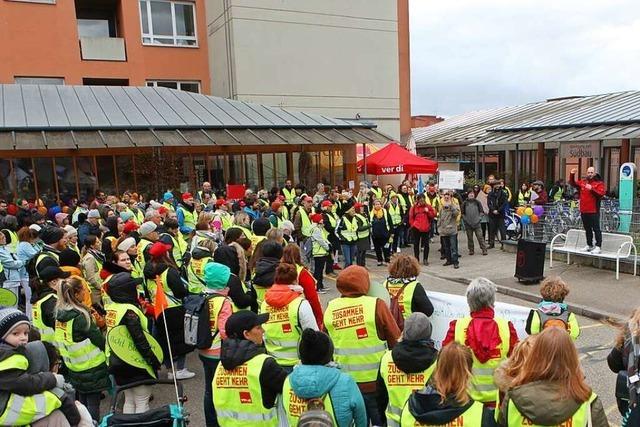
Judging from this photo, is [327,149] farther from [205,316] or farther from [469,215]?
[205,316]

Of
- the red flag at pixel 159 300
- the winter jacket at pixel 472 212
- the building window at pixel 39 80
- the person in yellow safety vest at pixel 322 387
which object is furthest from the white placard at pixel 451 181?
the building window at pixel 39 80

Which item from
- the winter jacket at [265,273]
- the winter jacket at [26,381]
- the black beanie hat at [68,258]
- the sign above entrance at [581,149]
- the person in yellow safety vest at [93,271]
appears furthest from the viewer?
the sign above entrance at [581,149]

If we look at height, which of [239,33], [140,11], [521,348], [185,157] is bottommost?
[521,348]

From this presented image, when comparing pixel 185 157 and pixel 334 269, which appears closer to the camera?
pixel 334 269

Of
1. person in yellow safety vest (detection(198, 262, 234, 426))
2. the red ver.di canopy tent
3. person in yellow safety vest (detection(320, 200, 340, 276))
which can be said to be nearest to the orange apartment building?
the red ver.di canopy tent

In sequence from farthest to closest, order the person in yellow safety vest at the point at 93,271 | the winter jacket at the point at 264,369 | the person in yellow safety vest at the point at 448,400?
1. the person in yellow safety vest at the point at 93,271
2. the winter jacket at the point at 264,369
3. the person in yellow safety vest at the point at 448,400

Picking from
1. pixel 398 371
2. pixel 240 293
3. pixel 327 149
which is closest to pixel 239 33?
pixel 327 149

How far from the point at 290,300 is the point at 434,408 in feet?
6.17

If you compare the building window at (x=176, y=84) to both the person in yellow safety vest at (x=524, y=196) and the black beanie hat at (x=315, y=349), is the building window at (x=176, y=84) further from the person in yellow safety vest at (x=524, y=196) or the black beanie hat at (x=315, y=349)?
the black beanie hat at (x=315, y=349)

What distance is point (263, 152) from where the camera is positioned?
21.4m

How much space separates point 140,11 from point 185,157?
996cm

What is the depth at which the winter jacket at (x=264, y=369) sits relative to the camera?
3217mm

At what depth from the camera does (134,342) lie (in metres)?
4.46

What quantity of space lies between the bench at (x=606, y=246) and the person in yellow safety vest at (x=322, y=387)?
8568 millimetres
